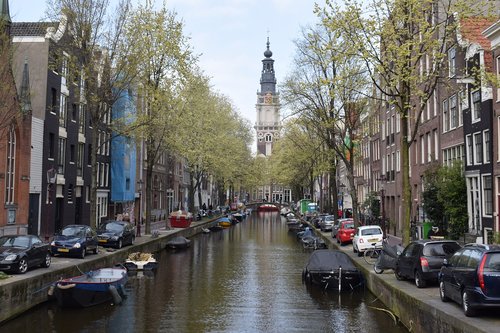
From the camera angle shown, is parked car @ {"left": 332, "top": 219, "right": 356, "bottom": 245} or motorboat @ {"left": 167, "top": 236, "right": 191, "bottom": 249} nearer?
parked car @ {"left": 332, "top": 219, "right": 356, "bottom": 245}

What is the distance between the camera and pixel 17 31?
39250mm

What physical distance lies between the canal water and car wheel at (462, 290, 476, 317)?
12.9ft

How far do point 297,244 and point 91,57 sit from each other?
26.0m

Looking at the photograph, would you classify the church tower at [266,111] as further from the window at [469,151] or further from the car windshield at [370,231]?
the window at [469,151]

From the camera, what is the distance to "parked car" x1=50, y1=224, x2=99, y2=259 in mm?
25328

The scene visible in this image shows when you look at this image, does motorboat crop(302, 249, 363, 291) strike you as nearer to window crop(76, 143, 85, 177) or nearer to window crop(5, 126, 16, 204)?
window crop(5, 126, 16, 204)

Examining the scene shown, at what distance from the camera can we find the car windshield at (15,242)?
20.0 meters

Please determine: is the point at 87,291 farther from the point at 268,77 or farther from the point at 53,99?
the point at 268,77

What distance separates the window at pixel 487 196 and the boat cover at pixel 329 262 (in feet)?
29.3

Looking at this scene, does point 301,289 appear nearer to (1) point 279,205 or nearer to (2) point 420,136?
(2) point 420,136

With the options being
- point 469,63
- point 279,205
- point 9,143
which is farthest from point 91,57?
point 279,205

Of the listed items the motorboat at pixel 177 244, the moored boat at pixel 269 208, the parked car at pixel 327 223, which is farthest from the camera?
the moored boat at pixel 269 208

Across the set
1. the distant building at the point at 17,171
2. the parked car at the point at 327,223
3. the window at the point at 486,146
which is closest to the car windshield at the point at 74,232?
the distant building at the point at 17,171

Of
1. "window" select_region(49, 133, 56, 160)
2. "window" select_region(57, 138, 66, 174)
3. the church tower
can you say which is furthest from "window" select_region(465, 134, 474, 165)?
the church tower
